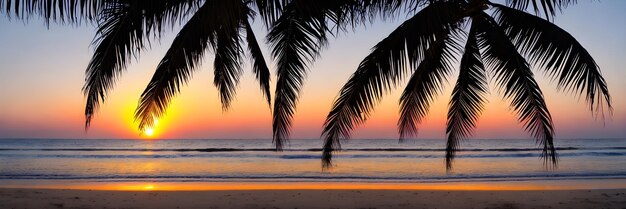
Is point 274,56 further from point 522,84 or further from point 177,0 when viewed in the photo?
point 522,84

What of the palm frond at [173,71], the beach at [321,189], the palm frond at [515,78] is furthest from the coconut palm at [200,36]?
the beach at [321,189]

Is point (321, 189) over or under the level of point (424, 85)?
under

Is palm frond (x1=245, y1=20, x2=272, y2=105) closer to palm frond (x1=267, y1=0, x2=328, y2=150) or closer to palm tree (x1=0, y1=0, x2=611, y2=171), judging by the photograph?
palm tree (x1=0, y1=0, x2=611, y2=171)

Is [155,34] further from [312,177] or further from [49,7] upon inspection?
[312,177]

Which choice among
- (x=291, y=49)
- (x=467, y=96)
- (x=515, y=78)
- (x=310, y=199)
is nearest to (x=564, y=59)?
(x=515, y=78)

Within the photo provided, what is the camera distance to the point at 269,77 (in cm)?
630

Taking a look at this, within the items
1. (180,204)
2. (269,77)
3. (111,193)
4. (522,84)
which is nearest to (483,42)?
(522,84)

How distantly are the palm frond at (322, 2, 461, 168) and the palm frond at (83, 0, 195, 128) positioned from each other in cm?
213

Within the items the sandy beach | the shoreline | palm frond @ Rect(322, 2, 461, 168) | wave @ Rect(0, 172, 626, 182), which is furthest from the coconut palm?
wave @ Rect(0, 172, 626, 182)

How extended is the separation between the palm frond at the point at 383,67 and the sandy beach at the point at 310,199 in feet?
14.1

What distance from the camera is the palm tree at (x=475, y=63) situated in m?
5.46

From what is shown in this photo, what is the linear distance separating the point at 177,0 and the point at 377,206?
7.18 meters

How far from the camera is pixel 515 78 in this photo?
609cm

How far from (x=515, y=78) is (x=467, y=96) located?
894 mm
